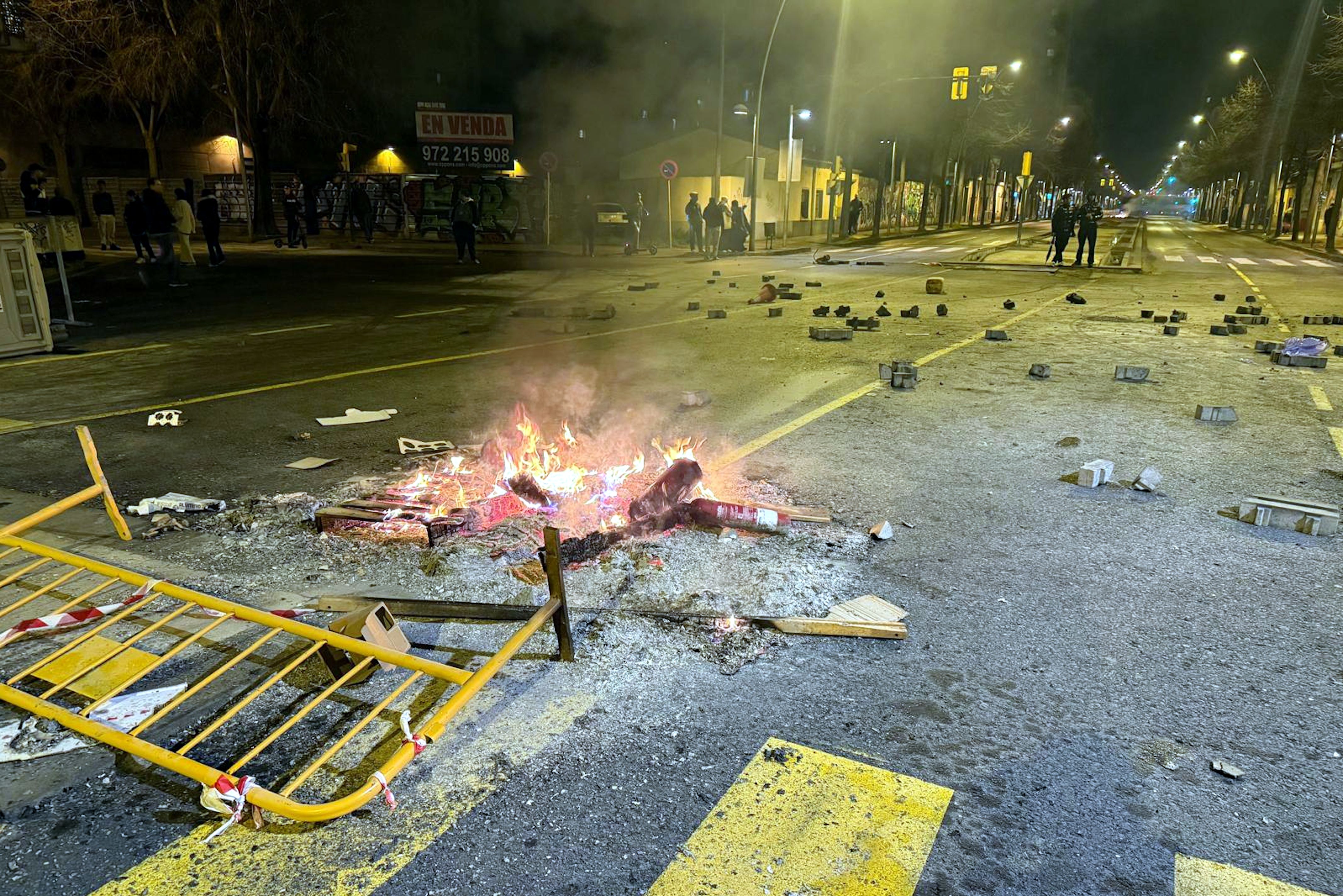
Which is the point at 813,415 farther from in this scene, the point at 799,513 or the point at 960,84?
the point at 960,84

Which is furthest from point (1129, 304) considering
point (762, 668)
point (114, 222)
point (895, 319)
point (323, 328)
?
point (114, 222)

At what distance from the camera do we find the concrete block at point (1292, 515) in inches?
140

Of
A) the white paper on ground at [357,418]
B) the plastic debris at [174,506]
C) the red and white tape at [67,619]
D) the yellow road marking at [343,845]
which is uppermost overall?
the white paper on ground at [357,418]

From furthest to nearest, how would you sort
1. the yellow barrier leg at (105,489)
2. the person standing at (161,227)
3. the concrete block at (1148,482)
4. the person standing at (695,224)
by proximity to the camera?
→ the person standing at (695,224) < the person standing at (161,227) < the concrete block at (1148,482) < the yellow barrier leg at (105,489)

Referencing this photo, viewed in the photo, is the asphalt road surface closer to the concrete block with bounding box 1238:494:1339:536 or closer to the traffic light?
the concrete block with bounding box 1238:494:1339:536

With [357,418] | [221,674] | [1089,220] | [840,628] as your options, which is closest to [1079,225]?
[1089,220]

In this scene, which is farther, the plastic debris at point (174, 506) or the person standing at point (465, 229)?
the person standing at point (465, 229)

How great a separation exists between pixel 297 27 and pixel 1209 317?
22.6m

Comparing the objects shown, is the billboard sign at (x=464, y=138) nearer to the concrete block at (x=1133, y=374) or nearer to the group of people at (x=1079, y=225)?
the group of people at (x=1079, y=225)

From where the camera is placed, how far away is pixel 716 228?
2306 cm

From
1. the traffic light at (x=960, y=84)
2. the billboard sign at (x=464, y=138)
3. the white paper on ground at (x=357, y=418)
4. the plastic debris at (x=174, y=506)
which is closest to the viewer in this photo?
the plastic debris at (x=174, y=506)

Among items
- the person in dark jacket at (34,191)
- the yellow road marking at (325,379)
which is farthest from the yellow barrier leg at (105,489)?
the person in dark jacket at (34,191)

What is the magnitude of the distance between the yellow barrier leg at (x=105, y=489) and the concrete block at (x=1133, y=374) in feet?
22.7

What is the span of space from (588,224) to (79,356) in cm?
1620
